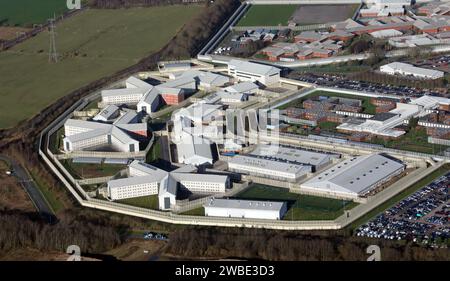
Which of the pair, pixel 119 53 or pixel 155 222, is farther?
pixel 119 53

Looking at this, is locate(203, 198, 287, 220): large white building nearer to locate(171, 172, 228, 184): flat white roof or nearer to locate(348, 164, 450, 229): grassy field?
locate(171, 172, 228, 184): flat white roof

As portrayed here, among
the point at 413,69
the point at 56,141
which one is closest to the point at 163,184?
the point at 56,141

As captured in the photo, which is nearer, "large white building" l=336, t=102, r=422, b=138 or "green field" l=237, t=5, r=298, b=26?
"large white building" l=336, t=102, r=422, b=138

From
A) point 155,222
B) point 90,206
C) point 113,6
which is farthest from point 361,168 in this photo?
point 113,6

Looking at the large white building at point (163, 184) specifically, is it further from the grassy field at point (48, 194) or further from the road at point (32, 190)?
the road at point (32, 190)

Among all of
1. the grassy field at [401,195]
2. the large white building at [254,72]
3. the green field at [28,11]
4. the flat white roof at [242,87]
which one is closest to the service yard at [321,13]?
the large white building at [254,72]

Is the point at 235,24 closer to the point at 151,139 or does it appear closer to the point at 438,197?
the point at 151,139
